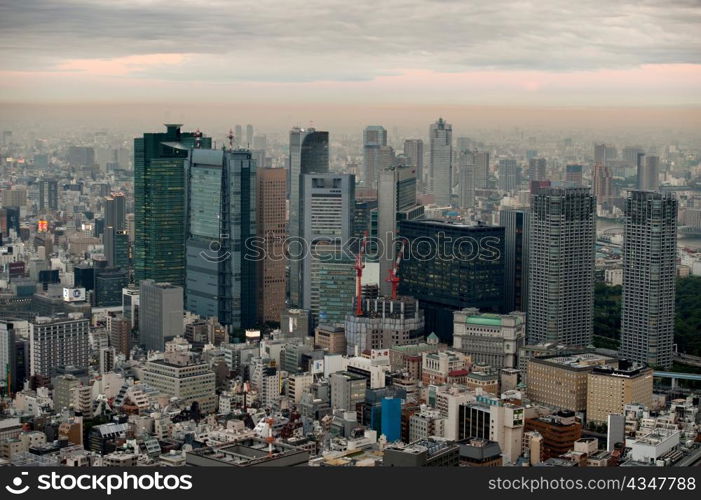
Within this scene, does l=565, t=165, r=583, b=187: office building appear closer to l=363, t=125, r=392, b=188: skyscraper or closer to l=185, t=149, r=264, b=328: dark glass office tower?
l=363, t=125, r=392, b=188: skyscraper

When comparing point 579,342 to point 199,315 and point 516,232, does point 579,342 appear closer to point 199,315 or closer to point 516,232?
point 516,232

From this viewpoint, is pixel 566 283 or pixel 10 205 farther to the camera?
pixel 10 205

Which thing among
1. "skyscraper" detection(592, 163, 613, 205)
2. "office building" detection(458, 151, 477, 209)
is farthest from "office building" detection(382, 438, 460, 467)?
"office building" detection(458, 151, 477, 209)

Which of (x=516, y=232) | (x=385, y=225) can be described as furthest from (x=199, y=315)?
(x=516, y=232)

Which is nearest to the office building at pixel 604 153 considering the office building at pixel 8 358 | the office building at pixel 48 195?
the office building at pixel 8 358

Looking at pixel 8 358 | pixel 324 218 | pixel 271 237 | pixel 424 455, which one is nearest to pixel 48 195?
pixel 271 237

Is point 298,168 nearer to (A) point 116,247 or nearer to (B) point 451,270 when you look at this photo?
(A) point 116,247
